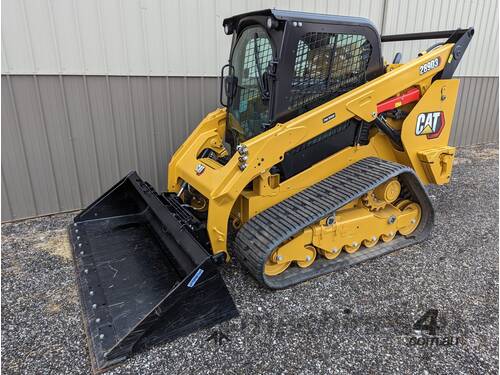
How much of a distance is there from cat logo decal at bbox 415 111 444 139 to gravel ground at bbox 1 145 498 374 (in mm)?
1132

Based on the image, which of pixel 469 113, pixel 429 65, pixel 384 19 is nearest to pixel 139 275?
pixel 429 65

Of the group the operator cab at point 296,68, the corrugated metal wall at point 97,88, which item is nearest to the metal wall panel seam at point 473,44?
the corrugated metal wall at point 97,88

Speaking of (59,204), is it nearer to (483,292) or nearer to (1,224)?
(1,224)

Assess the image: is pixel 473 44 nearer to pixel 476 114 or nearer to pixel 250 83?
A: pixel 476 114

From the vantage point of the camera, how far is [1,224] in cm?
414

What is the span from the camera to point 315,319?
A: 2602 mm

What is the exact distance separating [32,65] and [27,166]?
44.5 inches

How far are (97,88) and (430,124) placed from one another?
3707mm

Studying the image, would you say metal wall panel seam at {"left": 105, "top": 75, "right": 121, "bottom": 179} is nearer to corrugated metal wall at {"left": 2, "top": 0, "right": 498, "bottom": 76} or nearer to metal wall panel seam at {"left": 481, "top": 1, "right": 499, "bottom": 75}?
corrugated metal wall at {"left": 2, "top": 0, "right": 498, "bottom": 76}

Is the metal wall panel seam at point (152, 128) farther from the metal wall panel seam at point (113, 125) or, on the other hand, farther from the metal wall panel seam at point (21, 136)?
the metal wall panel seam at point (21, 136)

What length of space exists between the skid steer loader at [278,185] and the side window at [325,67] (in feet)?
0.03

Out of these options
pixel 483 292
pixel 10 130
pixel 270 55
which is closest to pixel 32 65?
pixel 10 130

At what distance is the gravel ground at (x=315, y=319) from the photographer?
2221 mm

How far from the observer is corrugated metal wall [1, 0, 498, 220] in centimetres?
384
